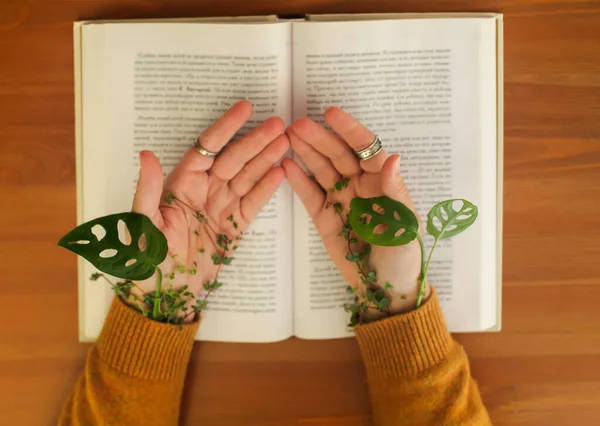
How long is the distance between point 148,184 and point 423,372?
0.41 m

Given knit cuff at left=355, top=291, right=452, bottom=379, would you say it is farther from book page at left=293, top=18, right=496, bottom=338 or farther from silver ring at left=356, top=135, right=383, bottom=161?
silver ring at left=356, top=135, right=383, bottom=161

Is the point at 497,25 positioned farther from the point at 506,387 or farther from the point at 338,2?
the point at 506,387

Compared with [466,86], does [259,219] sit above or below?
below

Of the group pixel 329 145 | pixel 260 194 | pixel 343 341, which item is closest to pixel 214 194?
pixel 260 194

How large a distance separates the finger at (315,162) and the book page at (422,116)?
41 mm

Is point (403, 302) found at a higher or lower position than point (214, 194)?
lower

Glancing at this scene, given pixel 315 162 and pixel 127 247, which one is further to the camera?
pixel 315 162

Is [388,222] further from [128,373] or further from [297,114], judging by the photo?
[128,373]

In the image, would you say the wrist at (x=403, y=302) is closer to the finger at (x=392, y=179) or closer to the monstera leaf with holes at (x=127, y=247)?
the finger at (x=392, y=179)

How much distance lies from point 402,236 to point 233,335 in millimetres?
284

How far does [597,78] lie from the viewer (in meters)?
0.70

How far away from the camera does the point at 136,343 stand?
2.14ft

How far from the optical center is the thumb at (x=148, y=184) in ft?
1.93

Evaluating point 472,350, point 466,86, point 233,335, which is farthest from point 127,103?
point 472,350
